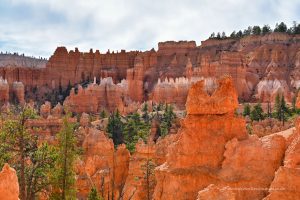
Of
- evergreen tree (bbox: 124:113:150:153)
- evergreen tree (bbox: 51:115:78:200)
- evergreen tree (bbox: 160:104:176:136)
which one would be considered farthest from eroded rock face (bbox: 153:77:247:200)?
evergreen tree (bbox: 160:104:176:136)

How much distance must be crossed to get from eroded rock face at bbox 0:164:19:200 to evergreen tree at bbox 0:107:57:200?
6.26m

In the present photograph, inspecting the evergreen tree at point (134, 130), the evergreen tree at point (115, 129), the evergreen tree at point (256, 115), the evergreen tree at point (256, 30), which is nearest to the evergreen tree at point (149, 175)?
the evergreen tree at point (134, 130)

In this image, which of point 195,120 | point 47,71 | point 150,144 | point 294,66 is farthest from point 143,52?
point 195,120

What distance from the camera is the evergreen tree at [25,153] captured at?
730 inches

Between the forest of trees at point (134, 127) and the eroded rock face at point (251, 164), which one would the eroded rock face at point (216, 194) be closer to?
the eroded rock face at point (251, 164)

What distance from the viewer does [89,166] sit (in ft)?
111

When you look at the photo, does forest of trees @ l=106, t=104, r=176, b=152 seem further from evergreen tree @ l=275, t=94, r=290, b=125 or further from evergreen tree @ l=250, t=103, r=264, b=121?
evergreen tree @ l=275, t=94, r=290, b=125

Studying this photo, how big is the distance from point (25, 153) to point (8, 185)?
277 inches

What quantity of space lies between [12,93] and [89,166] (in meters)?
66.6

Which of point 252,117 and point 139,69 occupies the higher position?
point 139,69

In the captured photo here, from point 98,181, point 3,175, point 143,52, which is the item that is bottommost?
point 98,181

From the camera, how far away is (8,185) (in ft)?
39.2

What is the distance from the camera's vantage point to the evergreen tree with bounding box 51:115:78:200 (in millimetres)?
20016

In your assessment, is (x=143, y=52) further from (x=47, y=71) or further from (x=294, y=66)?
(x=294, y=66)
